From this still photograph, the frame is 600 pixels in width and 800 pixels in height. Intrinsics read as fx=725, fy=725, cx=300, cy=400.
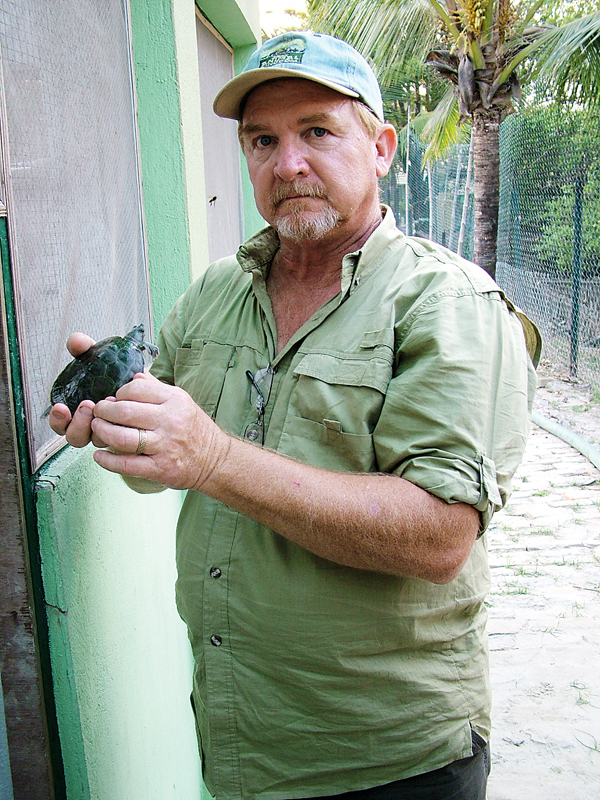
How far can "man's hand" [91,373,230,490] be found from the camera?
1271 mm

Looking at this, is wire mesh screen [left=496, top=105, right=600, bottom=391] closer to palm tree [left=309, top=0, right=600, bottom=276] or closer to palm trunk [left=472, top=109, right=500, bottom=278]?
palm trunk [left=472, top=109, right=500, bottom=278]

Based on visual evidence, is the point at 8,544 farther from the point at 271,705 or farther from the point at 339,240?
the point at 339,240

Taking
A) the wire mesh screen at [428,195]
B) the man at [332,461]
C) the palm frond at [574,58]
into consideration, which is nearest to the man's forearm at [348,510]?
the man at [332,461]

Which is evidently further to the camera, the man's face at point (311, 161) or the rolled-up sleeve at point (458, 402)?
the man's face at point (311, 161)

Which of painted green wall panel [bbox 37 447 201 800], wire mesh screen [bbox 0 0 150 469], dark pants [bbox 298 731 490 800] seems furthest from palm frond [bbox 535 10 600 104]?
dark pants [bbox 298 731 490 800]

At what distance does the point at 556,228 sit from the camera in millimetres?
8734

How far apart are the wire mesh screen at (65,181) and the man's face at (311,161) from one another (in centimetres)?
51

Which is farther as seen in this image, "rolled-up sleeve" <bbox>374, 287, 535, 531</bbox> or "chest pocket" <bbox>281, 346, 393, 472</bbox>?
"chest pocket" <bbox>281, 346, 393, 472</bbox>

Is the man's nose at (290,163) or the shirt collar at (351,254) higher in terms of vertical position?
the man's nose at (290,163)

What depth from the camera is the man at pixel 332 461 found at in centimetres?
137

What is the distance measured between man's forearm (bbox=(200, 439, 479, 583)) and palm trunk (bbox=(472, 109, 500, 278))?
934 cm

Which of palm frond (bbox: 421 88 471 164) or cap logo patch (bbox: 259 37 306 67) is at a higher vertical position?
palm frond (bbox: 421 88 471 164)

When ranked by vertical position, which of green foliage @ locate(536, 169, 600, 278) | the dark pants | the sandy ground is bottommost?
the sandy ground

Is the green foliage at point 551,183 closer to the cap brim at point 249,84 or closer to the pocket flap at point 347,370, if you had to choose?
the cap brim at point 249,84
